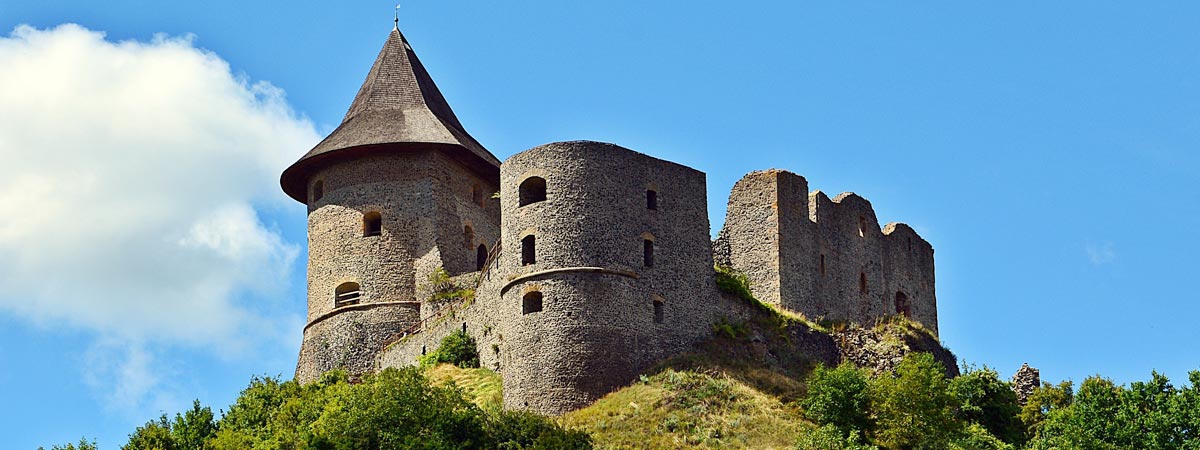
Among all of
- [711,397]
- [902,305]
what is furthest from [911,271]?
[711,397]

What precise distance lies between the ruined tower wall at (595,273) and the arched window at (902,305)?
12.2 meters

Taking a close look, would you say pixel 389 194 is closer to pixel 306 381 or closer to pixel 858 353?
pixel 306 381

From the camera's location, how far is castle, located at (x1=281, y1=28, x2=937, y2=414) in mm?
54750

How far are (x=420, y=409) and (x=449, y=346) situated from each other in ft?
29.4

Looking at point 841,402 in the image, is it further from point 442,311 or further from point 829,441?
point 442,311

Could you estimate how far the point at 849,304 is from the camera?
64.2 m

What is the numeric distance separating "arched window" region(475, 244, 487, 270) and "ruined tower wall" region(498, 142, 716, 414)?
10.3 metres

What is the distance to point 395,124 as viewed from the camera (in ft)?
226

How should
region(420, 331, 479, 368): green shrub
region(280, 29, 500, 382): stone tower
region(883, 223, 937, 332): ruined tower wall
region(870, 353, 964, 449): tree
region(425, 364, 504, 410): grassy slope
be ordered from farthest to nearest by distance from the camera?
region(883, 223, 937, 332): ruined tower wall
region(280, 29, 500, 382): stone tower
region(420, 331, 479, 368): green shrub
region(425, 364, 504, 410): grassy slope
region(870, 353, 964, 449): tree

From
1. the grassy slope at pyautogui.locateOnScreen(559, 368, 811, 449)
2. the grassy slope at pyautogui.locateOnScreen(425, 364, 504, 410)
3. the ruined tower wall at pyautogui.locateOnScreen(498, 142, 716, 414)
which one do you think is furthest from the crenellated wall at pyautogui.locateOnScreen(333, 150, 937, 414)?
the grassy slope at pyautogui.locateOnScreen(559, 368, 811, 449)

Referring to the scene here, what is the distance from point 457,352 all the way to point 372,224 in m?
9.14

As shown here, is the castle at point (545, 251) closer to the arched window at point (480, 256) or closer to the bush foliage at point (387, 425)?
the arched window at point (480, 256)

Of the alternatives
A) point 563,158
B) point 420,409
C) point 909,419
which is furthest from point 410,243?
point 909,419

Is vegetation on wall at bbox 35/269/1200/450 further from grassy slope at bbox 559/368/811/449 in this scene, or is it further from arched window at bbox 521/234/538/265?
arched window at bbox 521/234/538/265
